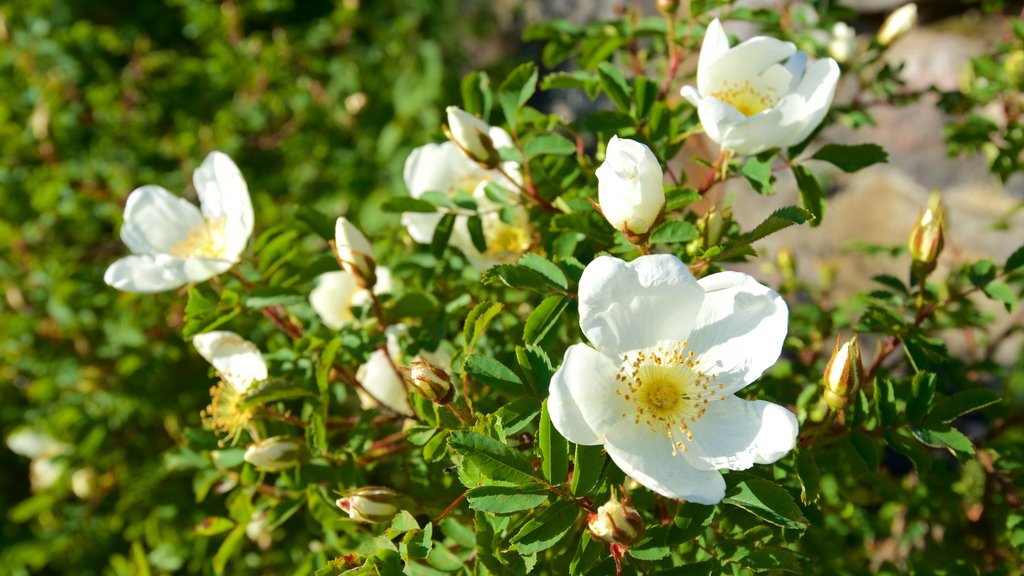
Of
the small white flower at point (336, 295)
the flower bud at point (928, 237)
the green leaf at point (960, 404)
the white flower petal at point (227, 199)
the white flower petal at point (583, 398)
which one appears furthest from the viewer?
the small white flower at point (336, 295)

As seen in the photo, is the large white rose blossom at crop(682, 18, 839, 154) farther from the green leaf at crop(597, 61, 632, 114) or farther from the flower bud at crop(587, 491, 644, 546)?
the flower bud at crop(587, 491, 644, 546)

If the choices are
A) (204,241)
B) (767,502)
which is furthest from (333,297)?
(767,502)

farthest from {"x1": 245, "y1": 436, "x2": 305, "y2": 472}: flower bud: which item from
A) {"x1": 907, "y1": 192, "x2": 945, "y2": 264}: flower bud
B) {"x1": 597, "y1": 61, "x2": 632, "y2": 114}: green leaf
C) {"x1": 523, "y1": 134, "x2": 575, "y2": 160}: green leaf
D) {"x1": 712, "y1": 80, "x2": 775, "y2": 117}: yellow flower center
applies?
{"x1": 907, "y1": 192, "x2": 945, "y2": 264}: flower bud

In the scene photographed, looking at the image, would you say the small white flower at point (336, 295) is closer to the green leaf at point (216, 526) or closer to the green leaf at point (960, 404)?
the green leaf at point (216, 526)

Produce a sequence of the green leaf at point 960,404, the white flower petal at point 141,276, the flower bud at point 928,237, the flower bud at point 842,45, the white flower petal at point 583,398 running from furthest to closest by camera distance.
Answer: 1. the flower bud at point 842,45
2. the white flower petal at point 141,276
3. the flower bud at point 928,237
4. the green leaf at point 960,404
5. the white flower petal at point 583,398

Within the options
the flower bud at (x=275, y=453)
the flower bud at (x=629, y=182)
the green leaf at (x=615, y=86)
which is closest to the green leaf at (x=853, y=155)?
the green leaf at (x=615, y=86)

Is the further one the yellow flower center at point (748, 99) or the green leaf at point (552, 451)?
the yellow flower center at point (748, 99)
